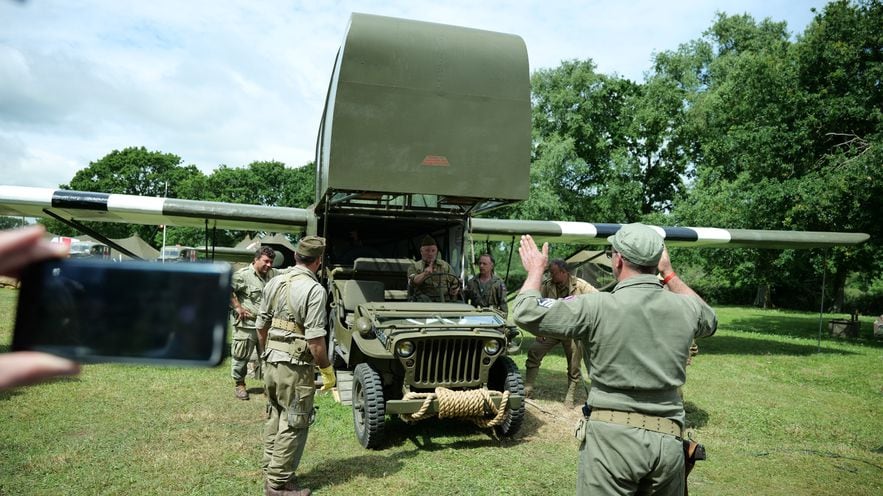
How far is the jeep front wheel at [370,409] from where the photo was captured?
5285 millimetres

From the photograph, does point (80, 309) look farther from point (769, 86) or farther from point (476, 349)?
point (769, 86)

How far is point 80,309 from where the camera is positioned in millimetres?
771

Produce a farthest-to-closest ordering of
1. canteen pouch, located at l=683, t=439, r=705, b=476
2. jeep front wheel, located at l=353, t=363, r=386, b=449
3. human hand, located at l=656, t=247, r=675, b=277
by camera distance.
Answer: jeep front wheel, located at l=353, t=363, r=386, b=449 < human hand, located at l=656, t=247, r=675, b=277 < canteen pouch, located at l=683, t=439, r=705, b=476

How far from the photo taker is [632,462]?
257 cm

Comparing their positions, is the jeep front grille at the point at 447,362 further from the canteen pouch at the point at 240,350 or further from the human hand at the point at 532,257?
the canteen pouch at the point at 240,350

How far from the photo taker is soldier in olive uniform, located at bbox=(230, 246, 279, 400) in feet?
23.6

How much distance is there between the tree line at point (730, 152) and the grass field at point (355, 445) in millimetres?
2378

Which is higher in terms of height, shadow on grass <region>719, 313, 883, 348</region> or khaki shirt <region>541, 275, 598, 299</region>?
khaki shirt <region>541, 275, 598, 299</region>

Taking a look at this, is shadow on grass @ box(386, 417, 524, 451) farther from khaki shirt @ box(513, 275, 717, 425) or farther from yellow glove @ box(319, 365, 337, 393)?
khaki shirt @ box(513, 275, 717, 425)

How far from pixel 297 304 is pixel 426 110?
2735 mm

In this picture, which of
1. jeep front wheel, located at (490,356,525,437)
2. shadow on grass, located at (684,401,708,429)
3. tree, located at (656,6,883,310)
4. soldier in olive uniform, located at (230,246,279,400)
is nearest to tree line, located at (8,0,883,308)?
tree, located at (656,6,883,310)

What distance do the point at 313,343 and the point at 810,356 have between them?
1275 cm

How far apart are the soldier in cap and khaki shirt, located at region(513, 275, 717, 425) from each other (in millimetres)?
4499

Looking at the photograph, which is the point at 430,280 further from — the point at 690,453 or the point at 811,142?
the point at 811,142
